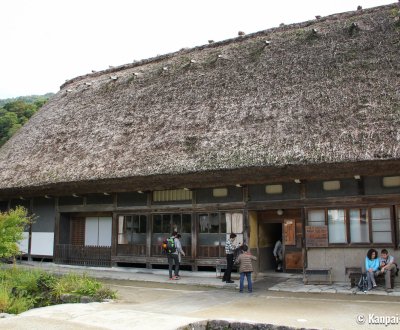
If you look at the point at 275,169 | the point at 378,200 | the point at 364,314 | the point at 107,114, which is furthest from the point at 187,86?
the point at 364,314

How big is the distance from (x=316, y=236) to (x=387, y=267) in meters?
2.04

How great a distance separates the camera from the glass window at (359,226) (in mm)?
10859

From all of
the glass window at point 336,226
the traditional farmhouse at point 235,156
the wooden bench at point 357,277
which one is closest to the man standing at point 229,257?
the traditional farmhouse at point 235,156

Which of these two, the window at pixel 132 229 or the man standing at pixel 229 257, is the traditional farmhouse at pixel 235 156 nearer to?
the window at pixel 132 229

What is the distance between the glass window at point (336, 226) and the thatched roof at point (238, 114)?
1870 mm

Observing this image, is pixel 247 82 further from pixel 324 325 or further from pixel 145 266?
pixel 324 325

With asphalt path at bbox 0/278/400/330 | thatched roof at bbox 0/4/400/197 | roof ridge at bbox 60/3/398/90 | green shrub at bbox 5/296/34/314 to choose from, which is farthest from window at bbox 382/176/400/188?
green shrub at bbox 5/296/34/314

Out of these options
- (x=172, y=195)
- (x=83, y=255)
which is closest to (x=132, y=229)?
(x=172, y=195)

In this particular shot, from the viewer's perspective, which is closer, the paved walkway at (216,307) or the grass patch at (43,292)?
the paved walkway at (216,307)

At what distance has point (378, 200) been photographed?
10.7 metres

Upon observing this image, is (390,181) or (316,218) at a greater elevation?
(390,181)

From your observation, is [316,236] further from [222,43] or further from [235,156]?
[222,43]

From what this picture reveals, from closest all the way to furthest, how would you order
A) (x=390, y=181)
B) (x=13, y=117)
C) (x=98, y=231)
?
1. (x=390, y=181)
2. (x=98, y=231)
3. (x=13, y=117)

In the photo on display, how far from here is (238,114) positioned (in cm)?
1258
